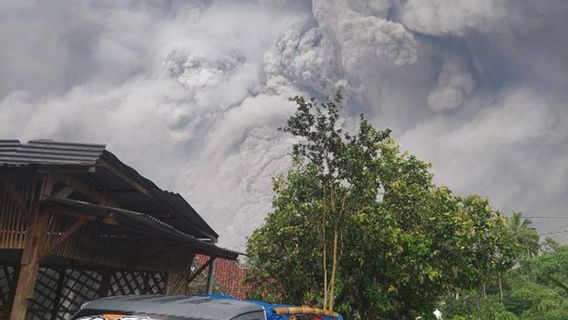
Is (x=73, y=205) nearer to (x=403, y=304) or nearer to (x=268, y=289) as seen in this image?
(x=268, y=289)

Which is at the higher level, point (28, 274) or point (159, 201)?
point (159, 201)

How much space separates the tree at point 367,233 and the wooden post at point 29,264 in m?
7.02

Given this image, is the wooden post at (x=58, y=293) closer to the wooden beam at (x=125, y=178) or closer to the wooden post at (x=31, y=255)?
the wooden beam at (x=125, y=178)

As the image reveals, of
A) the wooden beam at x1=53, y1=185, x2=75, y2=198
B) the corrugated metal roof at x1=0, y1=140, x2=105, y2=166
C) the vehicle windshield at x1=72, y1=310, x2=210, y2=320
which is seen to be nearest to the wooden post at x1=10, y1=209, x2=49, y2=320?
the corrugated metal roof at x1=0, y1=140, x2=105, y2=166

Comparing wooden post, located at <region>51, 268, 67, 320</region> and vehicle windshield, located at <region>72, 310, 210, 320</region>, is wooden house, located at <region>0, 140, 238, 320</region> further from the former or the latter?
vehicle windshield, located at <region>72, 310, 210, 320</region>

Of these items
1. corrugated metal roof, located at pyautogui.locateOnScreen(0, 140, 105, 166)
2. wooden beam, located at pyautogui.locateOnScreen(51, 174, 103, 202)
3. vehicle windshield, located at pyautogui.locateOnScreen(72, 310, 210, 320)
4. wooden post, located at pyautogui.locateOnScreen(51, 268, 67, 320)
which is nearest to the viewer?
vehicle windshield, located at pyautogui.locateOnScreen(72, 310, 210, 320)

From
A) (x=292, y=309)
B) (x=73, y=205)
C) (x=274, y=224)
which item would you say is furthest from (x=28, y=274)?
(x=274, y=224)

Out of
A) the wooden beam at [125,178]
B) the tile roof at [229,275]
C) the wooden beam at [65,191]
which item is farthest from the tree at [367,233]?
the tile roof at [229,275]

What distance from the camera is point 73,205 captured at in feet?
27.4

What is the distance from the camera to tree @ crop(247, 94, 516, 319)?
13523mm

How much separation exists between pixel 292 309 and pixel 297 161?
9.09 m

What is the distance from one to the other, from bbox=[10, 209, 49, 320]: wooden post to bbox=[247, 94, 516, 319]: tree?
7024 mm

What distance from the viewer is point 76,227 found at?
8.41 metres

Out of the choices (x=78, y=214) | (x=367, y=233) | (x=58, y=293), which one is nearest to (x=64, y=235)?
(x=78, y=214)
